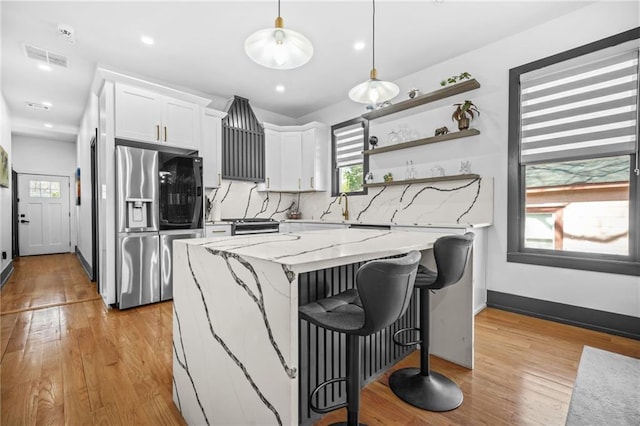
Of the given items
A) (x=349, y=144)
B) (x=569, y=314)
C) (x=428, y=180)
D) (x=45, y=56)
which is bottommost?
(x=569, y=314)

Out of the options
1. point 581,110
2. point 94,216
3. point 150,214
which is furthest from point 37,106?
point 581,110

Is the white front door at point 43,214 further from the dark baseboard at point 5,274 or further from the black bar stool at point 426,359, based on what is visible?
the black bar stool at point 426,359

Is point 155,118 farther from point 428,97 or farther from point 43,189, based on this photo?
point 43,189

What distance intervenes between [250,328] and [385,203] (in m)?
3.37

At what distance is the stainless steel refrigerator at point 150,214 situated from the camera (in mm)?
3234

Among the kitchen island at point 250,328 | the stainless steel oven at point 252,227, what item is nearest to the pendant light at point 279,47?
the kitchen island at point 250,328

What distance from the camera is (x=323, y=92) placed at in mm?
4508

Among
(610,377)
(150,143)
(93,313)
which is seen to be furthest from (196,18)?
(610,377)

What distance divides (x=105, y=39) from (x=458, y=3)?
3460 millimetres

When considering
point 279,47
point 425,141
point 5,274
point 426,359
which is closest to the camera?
point 279,47

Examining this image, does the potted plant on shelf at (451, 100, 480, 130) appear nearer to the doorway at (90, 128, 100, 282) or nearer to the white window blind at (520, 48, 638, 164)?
the white window blind at (520, 48, 638, 164)

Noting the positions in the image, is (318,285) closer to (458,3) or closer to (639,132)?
(458,3)

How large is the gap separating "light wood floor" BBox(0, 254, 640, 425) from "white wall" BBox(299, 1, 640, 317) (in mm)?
316

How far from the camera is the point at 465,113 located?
3.36 m
